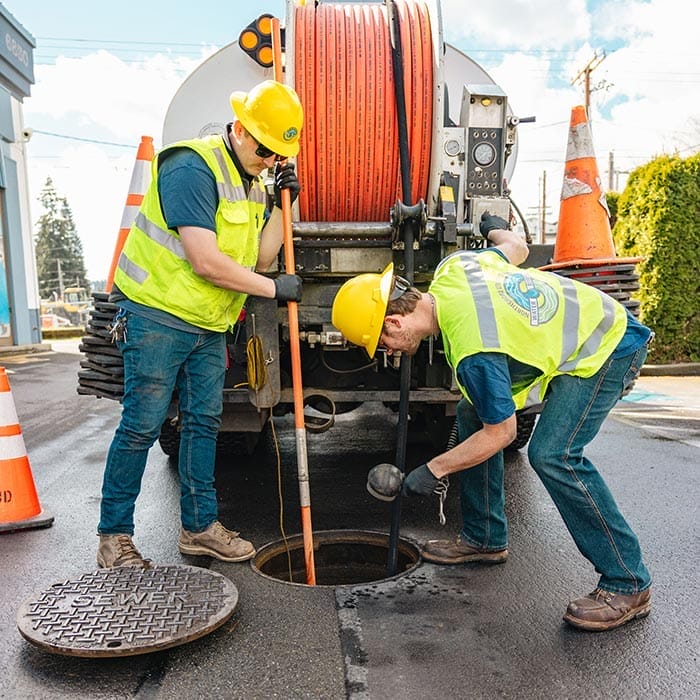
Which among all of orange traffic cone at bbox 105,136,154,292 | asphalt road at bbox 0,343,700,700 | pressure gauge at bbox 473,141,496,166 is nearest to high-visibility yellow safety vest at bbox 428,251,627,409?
asphalt road at bbox 0,343,700,700

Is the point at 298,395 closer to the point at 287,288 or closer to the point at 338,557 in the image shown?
the point at 287,288

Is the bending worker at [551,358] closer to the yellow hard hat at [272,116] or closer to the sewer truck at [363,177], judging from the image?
the yellow hard hat at [272,116]

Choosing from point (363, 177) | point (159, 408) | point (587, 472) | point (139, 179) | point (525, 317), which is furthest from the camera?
point (139, 179)

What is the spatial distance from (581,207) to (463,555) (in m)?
2.42


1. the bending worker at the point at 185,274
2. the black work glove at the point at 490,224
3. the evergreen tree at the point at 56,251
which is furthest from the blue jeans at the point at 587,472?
the evergreen tree at the point at 56,251

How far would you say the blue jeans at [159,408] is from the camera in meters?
3.22

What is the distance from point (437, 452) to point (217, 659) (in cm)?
318

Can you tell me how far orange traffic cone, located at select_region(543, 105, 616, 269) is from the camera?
14.9 ft

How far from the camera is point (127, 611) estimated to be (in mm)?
2715

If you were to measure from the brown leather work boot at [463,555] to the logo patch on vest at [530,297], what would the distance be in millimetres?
1248

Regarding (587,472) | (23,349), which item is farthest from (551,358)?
(23,349)

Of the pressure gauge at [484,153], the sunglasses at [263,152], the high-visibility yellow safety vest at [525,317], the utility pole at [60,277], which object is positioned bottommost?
the utility pole at [60,277]

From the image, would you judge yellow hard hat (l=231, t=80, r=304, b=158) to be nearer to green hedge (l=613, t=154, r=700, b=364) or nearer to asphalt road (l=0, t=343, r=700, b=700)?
asphalt road (l=0, t=343, r=700, b=700)

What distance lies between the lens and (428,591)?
3.08 metres
